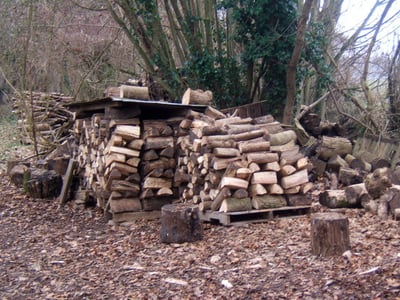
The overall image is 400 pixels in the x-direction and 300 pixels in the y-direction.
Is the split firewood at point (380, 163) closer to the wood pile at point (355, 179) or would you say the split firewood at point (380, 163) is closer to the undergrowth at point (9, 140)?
the wood pile at point (355, 179)

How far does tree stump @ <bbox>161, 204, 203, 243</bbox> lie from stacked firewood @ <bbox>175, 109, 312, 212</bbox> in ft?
1.72

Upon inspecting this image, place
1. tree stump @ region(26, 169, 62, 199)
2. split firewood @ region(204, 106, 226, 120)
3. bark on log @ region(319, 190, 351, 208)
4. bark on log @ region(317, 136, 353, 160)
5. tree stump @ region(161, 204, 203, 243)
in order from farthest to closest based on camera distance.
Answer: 1. tree stump @ region(26, 169, 62, 199)
2. bark on log @ region(317, 136, 353, 160)
3. split firewood @ region(204, 106, 226, 120)
4. bark on log @ region(319, 190, 351, 208)
5. tree stump @ region(161, 204, 203, 243)

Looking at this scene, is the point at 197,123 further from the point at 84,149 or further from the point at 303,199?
the point at 84,149

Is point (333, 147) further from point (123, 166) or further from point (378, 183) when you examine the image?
point (123, 166)

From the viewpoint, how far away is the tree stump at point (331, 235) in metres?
4.98

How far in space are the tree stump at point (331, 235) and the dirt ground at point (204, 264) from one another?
0.31 feet

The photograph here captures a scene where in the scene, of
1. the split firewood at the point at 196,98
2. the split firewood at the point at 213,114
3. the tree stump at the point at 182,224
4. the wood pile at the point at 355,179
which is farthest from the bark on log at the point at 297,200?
the split firewood at the point at 196,98

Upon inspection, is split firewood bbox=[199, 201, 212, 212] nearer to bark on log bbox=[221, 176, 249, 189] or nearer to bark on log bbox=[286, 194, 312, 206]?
bark on log bbox=[221, 176, 249, 189]

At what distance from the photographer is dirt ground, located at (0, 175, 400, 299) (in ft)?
14.4

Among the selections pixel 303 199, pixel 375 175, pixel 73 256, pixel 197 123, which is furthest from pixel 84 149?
pixel 375 175

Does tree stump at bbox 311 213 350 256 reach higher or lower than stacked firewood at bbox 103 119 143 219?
lower

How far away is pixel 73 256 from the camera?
616 centimetres

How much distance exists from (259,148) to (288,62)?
14.7 feet

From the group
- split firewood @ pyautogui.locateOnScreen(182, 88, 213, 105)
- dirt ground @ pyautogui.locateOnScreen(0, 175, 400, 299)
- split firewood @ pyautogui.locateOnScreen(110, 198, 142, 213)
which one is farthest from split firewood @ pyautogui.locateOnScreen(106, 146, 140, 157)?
split firewood @ pyautogui.locateOnScreen(182, 88, 213, 105)
